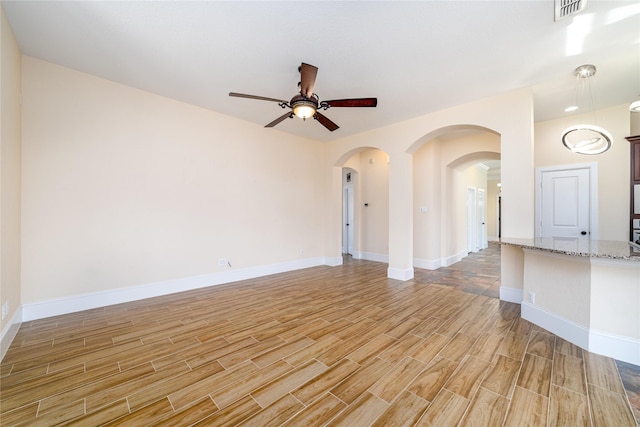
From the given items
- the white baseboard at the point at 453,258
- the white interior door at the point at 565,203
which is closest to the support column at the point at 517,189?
the white interior door at the point at 565,203

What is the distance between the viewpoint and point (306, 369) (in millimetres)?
2006

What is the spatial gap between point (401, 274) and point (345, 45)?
12.7 ft

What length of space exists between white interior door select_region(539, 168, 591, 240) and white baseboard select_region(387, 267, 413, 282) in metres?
2.54

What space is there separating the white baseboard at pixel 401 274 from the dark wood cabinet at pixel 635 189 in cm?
331

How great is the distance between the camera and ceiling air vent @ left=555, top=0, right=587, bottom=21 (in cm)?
206

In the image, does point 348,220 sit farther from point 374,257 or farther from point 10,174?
point 10,174

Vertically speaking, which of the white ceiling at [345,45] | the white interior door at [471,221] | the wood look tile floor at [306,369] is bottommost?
the wood look tile floor at [306,369]

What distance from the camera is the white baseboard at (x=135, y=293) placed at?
9.74ft

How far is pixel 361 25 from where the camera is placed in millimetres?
2336

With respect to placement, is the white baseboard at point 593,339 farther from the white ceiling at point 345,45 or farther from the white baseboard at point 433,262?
the white baseboard at point 433,262

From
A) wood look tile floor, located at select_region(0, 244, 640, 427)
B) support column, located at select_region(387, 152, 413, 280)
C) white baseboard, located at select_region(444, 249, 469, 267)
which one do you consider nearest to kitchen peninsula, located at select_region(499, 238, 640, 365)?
wood look tile floor, located at select_region(0, 244, 640, 427)

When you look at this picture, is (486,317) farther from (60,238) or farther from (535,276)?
(60,238)

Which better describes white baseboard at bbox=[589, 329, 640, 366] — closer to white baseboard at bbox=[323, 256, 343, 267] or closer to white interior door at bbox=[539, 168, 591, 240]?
white interior door at bbox=[539, 168, 591, 240]

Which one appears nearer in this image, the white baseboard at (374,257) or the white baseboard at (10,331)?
the white baseboard at (10,331)
